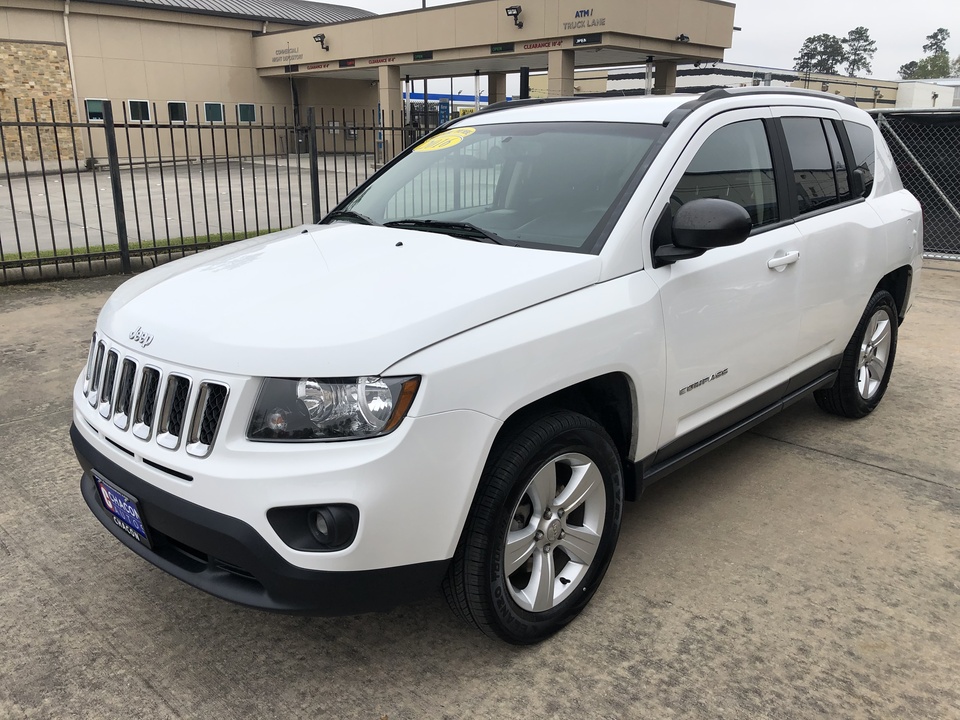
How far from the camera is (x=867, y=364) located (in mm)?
4754

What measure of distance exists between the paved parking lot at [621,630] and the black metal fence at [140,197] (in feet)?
17.7

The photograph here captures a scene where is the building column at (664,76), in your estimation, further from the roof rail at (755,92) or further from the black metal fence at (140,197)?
the roof rail at (755,92)

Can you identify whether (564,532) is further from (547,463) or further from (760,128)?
(760,128)

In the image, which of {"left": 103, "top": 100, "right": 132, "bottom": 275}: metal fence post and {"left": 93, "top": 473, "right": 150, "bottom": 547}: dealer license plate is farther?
{"left": 103, "top": 100, "right": 132, "bottom": 275}: metal fence post

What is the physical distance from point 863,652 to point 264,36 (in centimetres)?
3599

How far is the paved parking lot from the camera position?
2.47 metres

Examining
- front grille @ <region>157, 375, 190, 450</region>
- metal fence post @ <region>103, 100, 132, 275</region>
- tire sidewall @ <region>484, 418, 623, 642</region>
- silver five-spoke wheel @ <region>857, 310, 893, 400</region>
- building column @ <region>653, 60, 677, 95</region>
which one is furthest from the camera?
building column @ <region>653, 60, 677, 95</region>

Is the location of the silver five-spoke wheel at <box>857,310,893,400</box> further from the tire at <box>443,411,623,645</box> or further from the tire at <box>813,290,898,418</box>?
the tire at <box>443,411,623,645</box>

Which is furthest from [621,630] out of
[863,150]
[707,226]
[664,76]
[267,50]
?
[267,50]

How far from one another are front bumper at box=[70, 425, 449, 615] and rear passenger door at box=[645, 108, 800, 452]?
1327 millimetres

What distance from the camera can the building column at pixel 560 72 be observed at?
83.7ft

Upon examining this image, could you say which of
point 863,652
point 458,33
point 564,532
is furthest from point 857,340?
point 458,33

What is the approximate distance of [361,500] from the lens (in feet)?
6.93

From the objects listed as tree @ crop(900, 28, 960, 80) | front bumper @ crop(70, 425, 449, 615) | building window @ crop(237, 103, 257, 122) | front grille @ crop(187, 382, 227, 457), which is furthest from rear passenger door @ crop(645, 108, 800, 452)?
tree @ crop(900, 28, 960, 80)
